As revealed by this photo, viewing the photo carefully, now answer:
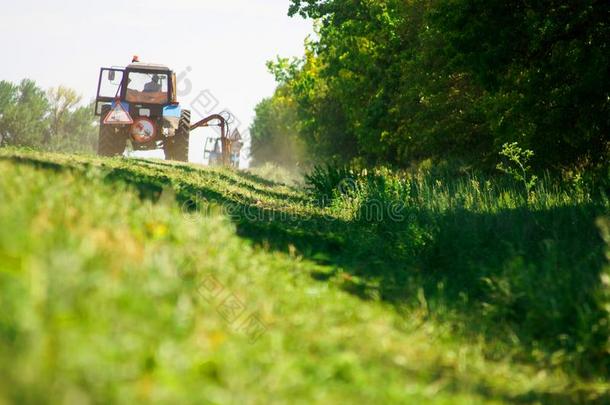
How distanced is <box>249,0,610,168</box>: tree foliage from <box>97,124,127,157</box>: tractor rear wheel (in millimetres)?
7519

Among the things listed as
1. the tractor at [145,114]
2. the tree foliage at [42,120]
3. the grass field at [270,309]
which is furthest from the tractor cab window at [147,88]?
the tree foliage at [42,120]

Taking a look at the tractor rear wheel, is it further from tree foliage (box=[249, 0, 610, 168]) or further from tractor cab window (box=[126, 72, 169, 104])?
tree foliage (box=[249, 0, 610, 168])

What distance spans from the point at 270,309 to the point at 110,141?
15.4 meters

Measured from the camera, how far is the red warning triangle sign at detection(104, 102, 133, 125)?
57.0 ft

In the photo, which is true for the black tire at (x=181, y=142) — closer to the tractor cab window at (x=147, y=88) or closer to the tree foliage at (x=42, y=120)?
the tractor cab window at (x=147, y=88)

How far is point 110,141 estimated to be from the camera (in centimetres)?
1811

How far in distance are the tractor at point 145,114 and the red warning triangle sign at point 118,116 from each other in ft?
0.13

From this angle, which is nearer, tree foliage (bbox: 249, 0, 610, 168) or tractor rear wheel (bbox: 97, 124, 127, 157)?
tree foliage (bbox: 249, 0, 610, 168)

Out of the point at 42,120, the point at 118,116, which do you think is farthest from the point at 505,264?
the point at 42,120

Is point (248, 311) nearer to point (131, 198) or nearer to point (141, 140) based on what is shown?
point (131, 198)

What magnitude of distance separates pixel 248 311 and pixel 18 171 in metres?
2.54

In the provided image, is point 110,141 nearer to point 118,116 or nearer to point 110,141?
point 110,141

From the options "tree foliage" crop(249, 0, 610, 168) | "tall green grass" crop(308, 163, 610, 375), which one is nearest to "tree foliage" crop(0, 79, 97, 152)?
"tree foliage" crop(249, 0, 610, 168)

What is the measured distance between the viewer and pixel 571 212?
746cm
